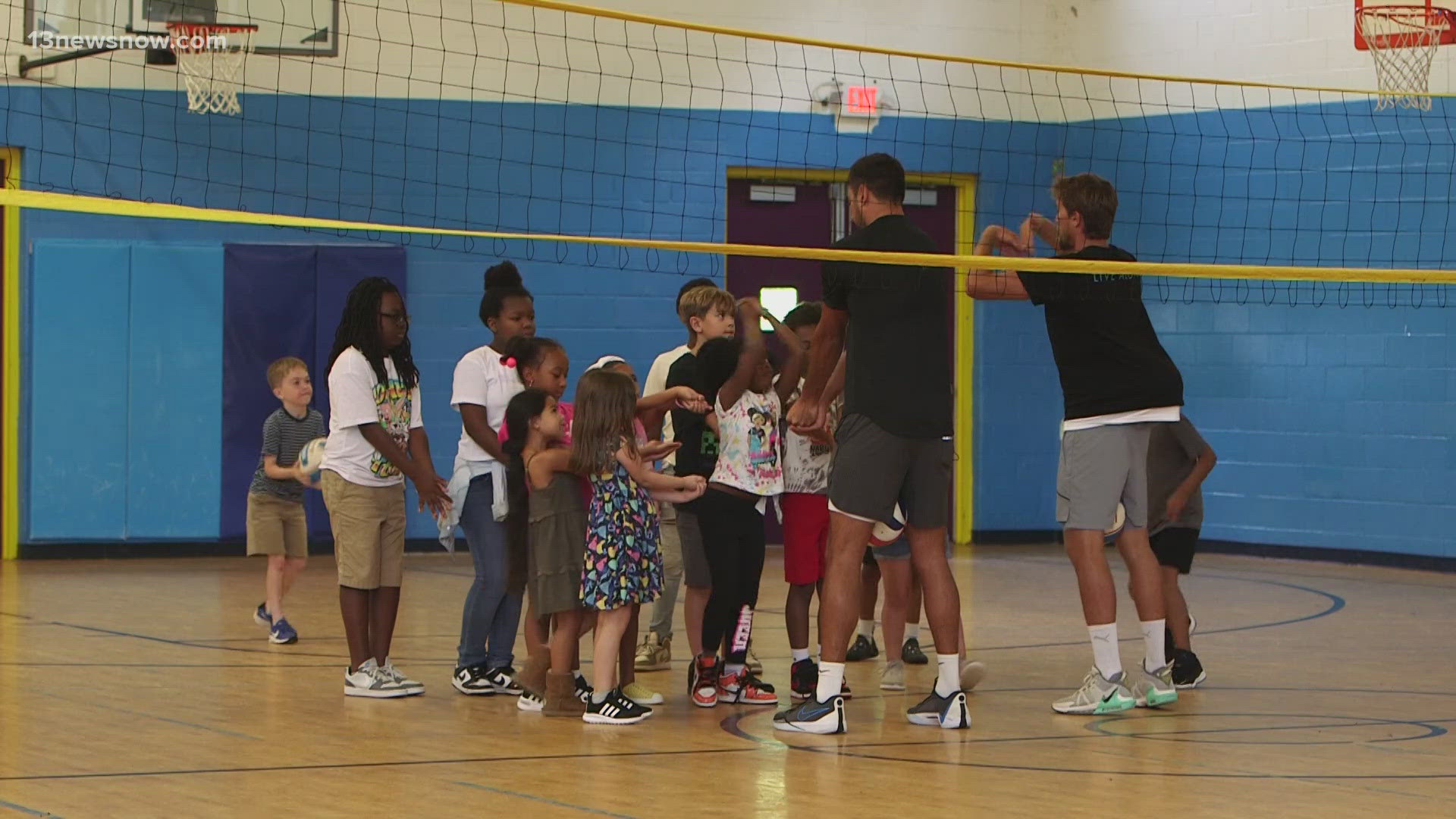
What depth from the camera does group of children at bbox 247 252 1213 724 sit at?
5750 millimetres

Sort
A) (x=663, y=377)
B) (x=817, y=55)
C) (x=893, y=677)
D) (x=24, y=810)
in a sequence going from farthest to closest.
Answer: (x=817, y=55), (x=663, y=377), (x=893, y=677), (x=24, y=810)

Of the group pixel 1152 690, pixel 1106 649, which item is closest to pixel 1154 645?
pixel 1152 690

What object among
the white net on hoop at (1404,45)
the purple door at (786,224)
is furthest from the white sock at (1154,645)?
the purple door at (786,224)

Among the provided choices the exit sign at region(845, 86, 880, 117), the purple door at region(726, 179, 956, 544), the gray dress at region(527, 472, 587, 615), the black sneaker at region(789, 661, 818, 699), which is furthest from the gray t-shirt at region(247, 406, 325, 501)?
the exit sign at region(845, 86, 880, 117)

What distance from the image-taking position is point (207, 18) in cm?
1077

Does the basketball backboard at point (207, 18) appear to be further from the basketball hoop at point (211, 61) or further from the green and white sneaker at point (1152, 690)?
the green and white sneaker at point (1152, 690)

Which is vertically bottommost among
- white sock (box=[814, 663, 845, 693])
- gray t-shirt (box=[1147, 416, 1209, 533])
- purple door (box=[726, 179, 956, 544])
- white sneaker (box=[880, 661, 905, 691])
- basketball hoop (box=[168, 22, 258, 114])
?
white sneaker (box=[880, 661, 905, 691])

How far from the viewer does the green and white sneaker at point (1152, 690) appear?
6113 millimetres

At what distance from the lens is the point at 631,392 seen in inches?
227

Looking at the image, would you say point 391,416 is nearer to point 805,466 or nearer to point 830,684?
point 805,466

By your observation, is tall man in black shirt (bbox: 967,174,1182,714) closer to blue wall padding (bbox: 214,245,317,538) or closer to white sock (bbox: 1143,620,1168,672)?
white sock (bbox: 1143,620,1168,672)

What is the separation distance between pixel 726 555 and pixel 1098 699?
1.34 meters

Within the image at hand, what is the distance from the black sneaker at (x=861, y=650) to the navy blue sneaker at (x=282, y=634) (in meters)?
2.42

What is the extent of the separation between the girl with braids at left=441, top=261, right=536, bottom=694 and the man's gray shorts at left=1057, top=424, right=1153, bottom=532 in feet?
6.30
